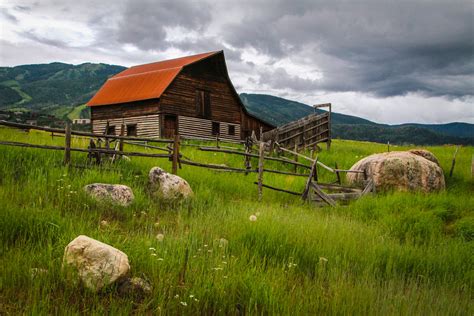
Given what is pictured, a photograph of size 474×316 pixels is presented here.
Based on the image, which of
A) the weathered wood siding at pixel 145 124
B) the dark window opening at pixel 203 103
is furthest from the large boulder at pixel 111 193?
the dark window opening at pixel 203 103

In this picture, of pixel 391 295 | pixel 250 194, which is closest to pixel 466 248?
pixel 391 295

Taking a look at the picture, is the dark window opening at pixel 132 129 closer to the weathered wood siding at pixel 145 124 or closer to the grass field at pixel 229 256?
the weathered wood siding at pixel 145 124

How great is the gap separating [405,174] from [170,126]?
17.4 m

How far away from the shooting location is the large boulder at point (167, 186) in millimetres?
7773

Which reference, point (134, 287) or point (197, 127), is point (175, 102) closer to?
point (197, 127)

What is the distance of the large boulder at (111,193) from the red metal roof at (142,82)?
698 inches

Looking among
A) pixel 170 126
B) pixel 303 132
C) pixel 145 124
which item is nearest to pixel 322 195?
pixel 303 132

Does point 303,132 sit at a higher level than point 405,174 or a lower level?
higher

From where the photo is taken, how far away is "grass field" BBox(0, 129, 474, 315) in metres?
3.32

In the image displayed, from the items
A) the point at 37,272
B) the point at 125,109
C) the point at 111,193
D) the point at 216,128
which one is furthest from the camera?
the point at 216,128

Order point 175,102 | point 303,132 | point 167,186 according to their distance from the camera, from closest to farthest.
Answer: point 167,186
point 303,132
point 175,102

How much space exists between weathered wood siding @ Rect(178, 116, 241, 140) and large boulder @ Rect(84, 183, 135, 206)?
1883 cm

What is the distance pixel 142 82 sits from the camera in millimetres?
26812

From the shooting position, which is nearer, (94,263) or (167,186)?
(94,263)
